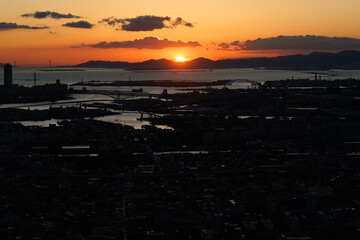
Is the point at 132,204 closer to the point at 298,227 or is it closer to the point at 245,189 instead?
the point at 245,189

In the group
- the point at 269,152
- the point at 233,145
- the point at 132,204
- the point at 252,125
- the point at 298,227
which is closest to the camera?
the point at 298,227

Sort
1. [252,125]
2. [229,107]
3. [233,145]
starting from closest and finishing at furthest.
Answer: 1. [233,145]
2. [252,125]
3. [229,107]

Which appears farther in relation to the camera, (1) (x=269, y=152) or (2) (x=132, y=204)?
(1) (x=269, y=152)

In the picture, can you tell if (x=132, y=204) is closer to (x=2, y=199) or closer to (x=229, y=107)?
(x=2, y=199)

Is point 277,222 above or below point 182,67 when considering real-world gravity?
below

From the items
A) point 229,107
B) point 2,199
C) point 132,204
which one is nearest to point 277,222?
point 132,204

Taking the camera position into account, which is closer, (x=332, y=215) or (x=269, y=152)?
(x=332, y=215)

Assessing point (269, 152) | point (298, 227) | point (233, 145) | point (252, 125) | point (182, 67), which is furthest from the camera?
point (182, 67)

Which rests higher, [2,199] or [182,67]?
[182,67]

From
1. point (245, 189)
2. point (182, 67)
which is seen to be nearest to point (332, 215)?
point (245, 189)
